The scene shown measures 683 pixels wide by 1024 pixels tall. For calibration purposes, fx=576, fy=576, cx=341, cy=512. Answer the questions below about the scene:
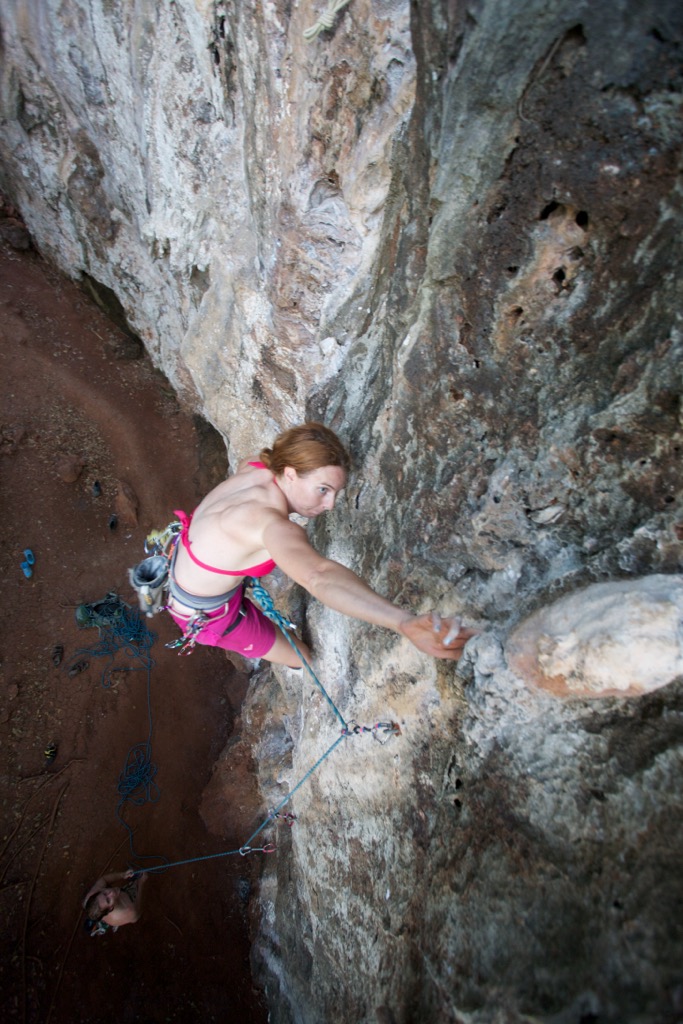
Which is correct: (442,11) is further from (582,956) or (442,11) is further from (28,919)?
(28,919)

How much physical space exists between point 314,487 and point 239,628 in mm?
1330

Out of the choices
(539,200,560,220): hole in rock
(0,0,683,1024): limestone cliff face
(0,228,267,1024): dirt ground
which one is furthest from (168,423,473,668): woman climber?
(0,228,267,1024): dirt ground

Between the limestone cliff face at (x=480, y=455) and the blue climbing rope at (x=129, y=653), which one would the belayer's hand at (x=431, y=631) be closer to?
the limestone cliff face at (x=480, y=455)

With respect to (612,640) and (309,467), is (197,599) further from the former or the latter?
(612,640)

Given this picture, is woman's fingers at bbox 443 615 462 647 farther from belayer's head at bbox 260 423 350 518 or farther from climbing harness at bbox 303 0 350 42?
climbing harness at bbox 303 0 350 42

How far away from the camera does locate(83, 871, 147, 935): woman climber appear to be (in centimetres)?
397

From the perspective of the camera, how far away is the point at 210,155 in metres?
4.19

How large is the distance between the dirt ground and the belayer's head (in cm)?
309

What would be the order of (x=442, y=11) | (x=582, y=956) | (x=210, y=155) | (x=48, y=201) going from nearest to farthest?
(x=582, y=956)
(x=442, y=11)
(x=210, y=155)
(x=48, y=201)

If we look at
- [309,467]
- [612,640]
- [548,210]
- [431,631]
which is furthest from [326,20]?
[612,640]

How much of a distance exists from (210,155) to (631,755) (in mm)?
4539

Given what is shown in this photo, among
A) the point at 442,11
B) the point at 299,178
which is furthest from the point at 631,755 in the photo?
the point at 299,178

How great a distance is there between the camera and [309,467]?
2.46m

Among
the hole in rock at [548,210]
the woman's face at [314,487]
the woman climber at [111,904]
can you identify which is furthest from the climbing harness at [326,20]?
the woman climber at [111,904]
